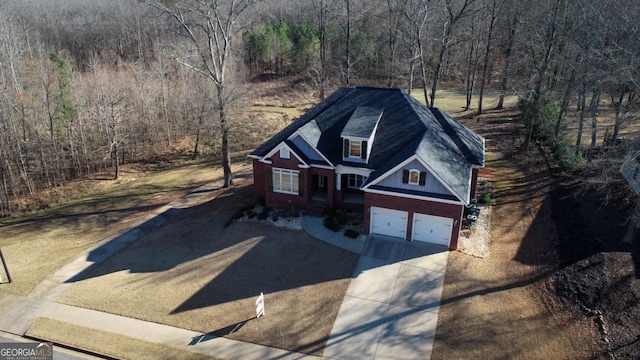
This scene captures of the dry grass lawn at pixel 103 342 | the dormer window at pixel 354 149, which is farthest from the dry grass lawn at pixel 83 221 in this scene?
the dormer window at pixel 354 149

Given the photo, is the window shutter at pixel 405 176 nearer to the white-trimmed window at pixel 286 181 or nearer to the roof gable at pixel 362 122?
the roof gable at pixel 362 122

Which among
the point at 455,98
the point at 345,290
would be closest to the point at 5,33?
the point at 345,290

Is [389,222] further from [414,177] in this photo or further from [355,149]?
[355,149]

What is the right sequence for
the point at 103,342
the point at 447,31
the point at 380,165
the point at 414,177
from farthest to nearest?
1. the point at 447,31
2. the point at 380,165
3. the point at 414,177
4. the point at 103,342

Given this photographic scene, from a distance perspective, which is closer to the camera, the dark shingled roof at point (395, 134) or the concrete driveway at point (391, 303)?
the concrete driveway at point (391, 303)

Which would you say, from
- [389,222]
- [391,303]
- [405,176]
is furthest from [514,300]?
[405,176]

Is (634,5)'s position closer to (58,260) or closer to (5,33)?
(58,260)
